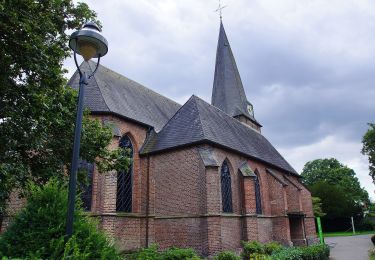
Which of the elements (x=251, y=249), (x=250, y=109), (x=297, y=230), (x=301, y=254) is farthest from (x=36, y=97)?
(x=250, y=109)

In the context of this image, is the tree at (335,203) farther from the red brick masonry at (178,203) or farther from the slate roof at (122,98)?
the slate roof at (122,98)

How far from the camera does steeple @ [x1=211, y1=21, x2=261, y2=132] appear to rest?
28.5 m

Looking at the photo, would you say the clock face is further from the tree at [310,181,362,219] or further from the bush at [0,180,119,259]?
the bush at [0,180,119,259]

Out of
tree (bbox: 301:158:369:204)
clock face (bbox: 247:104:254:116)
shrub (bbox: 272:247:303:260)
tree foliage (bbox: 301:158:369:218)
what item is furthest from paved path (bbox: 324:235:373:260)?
tree (bbox: 301:158:369:204)

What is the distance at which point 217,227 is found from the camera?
46.7 ft

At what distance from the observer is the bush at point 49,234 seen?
410 cm

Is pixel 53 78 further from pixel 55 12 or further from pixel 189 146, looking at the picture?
pixel 189 146

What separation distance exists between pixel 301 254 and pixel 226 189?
5.10 meters

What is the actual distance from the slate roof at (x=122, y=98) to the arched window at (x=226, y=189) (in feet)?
15.4

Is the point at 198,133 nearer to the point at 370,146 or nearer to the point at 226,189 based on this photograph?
the point at 226,189

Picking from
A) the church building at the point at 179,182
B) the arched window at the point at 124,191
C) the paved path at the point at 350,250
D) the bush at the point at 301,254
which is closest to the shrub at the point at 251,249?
the church building at the point at 179,182

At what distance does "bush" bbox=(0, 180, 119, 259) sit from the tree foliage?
150 ft

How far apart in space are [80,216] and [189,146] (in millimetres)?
11518

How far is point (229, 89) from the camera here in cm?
2934
